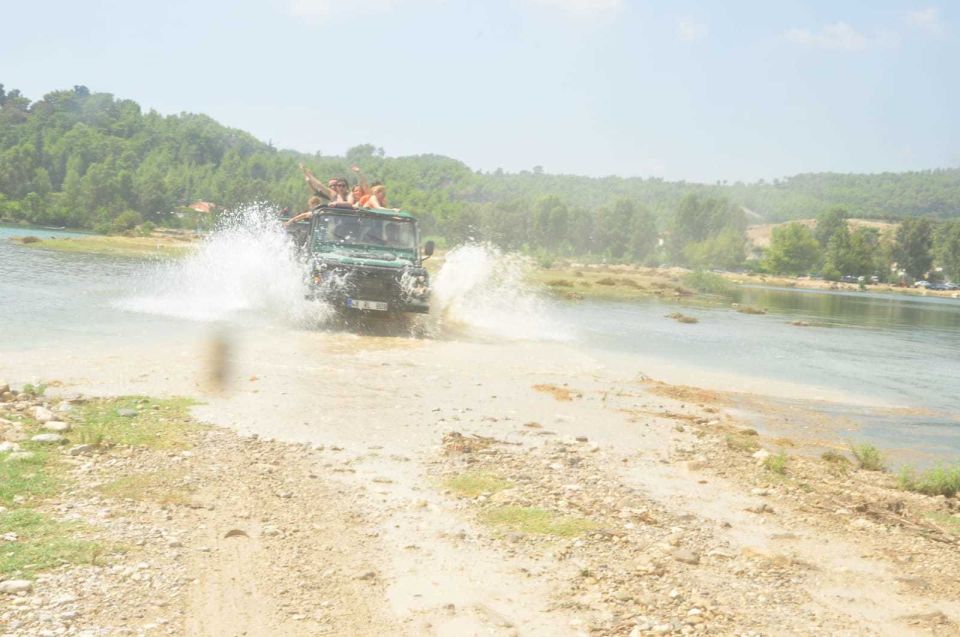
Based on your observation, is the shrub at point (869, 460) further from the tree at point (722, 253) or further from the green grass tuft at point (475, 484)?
the tree at point (722, 253)

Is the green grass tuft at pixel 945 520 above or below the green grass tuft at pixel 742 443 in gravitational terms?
below

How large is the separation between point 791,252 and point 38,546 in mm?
121050

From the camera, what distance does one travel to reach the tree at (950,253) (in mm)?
112688

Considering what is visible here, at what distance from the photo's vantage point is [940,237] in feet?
408

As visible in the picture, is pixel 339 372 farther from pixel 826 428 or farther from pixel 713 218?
pixel 713 218

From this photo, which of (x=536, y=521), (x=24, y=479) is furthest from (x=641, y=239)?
(x=24, y=479)

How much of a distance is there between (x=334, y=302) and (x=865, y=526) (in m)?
12.1

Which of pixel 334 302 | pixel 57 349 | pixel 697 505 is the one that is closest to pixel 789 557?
pixel 697 505

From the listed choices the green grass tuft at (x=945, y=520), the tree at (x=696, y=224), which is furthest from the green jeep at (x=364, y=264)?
the tree at (x=696, y=224)

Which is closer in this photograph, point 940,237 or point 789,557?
point 789,557

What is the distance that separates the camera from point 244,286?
20.2 metres

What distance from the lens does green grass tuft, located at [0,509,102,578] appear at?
15.5 ft

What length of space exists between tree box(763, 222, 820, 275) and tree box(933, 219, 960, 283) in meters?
16.4

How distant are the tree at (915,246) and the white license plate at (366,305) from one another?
382 ft
